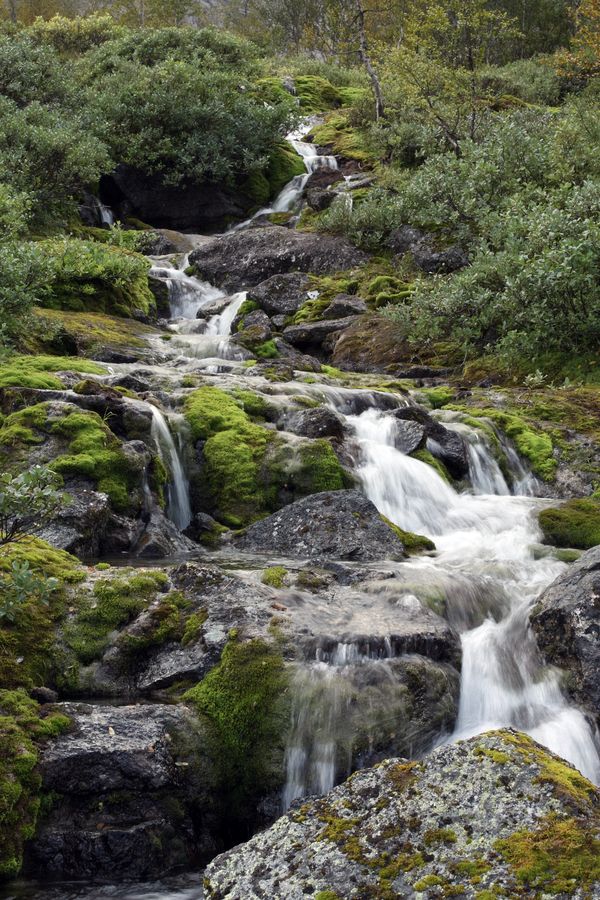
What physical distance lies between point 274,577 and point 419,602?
1.39 metres

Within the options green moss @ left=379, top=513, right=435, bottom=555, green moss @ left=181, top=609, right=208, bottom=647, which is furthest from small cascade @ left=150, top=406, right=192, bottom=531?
green moss @ left=181, top=609, right=208, bottom=647

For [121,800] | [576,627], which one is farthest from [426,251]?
[121,800]

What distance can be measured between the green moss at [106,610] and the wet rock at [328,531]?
2962 millimetres

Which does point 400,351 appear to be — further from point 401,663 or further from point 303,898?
point 303,898

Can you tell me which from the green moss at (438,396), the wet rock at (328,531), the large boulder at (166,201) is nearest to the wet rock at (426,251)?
the green moss at (438,396)

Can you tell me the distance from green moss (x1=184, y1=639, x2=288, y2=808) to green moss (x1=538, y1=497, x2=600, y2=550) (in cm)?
583

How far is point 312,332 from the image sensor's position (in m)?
19.9

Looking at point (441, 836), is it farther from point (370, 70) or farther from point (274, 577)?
point (370, 70)

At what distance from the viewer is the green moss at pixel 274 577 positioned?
279 inches

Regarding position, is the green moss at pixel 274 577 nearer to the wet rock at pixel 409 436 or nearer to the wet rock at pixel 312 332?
the wet rock at pixel 409 436

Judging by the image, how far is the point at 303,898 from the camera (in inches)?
144

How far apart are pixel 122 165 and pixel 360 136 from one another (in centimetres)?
1108

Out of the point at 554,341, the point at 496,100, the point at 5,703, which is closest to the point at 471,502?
the point at 554,341

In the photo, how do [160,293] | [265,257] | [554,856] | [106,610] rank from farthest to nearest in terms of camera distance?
[265,257], [160,293], [106,610], [554,856]
